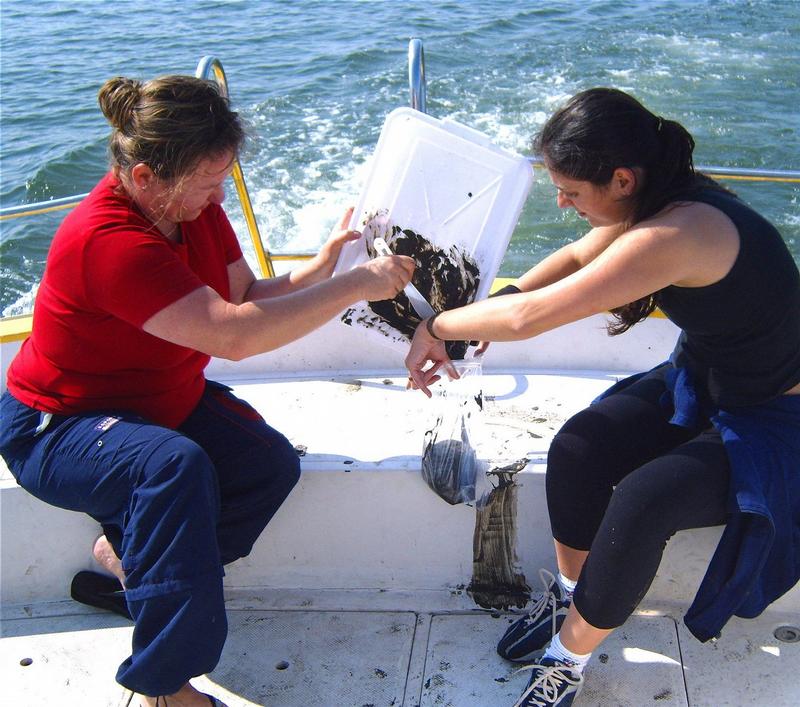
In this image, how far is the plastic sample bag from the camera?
1981 millimetres

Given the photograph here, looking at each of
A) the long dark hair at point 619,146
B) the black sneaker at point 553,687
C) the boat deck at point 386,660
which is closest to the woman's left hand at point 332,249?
the long dark hair at point 619,146

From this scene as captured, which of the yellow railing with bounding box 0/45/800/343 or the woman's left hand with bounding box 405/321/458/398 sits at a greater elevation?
the yellow railing with bounding box 0/45/800/343

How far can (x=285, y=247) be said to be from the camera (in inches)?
236

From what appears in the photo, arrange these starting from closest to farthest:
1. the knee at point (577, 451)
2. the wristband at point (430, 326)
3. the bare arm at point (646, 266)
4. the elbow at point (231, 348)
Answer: the bare arm at point (646, 266)
the elbow at point (231, 348)
the knee at point (577, 451)
the wristband at point (430, 326)

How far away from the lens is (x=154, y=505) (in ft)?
5.28

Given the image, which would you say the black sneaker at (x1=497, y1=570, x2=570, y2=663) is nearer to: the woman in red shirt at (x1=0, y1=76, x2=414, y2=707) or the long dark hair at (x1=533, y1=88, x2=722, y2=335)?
the woman in red shirt at (x1=0, y1=76, x2=414, y2=707)

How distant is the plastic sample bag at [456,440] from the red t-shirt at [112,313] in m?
0.55

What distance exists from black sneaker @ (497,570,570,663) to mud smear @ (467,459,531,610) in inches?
5.3

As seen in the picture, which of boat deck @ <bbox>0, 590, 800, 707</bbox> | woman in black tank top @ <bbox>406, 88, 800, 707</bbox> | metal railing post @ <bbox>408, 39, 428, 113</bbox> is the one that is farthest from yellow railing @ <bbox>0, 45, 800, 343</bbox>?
boat deck @ <bbox>0, 590, 800, 707</bbox>

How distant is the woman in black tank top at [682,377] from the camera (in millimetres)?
1582

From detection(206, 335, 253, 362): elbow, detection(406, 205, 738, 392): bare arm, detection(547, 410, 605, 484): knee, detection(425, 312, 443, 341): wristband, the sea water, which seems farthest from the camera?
the sea water

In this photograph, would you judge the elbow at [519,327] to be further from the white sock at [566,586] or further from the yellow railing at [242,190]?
the yellow railing at [242,190]

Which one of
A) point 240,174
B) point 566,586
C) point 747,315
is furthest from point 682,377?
point 240,174

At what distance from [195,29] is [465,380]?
10323mm
